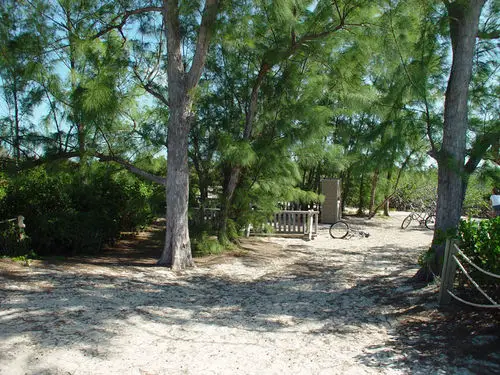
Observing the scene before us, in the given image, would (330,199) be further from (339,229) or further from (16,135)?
(16,135)

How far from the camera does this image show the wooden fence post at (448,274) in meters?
4.73

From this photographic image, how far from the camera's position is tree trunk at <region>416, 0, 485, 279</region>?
566 cm

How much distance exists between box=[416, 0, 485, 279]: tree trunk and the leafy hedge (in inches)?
216

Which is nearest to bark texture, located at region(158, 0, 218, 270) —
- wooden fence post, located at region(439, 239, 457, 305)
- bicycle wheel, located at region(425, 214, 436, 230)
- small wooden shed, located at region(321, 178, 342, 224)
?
wooden fence post, located at region(439, 239, 457, 305)

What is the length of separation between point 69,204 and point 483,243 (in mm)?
7035

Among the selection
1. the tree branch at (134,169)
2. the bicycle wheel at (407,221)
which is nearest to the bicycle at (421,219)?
the bicycle wheel at (407,221)

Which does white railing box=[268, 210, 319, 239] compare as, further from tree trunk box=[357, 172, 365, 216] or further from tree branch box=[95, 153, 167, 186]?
tree trunk box=[357, 172, 365, 216]

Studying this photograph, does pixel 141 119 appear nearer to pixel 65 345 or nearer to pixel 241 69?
pixel 241 69

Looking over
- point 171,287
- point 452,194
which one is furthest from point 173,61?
point 452,194

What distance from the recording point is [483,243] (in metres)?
4.21

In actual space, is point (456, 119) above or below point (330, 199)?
above

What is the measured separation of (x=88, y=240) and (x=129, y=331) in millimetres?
4591

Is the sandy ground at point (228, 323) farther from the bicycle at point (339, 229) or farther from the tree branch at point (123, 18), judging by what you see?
the bicycle at point (339, 229)

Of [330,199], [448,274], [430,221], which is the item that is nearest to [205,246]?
[448,274]
